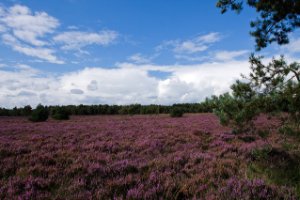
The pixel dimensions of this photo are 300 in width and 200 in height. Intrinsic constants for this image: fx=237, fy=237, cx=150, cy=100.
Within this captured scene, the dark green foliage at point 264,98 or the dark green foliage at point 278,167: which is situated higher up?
the dark green foliage at point 264,98

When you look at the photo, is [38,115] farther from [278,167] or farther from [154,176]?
[278,167]

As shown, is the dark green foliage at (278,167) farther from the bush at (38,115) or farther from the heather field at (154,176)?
the bush at (38,115)

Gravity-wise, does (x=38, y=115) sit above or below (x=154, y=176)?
above

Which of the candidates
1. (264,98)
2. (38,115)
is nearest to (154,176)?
(264,98)

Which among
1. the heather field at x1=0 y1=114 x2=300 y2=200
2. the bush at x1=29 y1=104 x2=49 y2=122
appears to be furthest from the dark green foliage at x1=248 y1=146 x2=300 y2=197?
the bush at x1=29 y1=104 x2=49 y2=122

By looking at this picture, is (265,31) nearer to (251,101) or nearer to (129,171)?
(251,101)

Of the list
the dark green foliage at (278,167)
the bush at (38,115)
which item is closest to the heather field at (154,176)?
the dark green foliage at (278,167)

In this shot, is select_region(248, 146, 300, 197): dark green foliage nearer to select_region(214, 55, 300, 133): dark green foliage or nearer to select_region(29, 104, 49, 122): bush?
select_region(214, 55, 300, 133): dark green foliage

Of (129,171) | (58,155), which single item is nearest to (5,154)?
(58,155)

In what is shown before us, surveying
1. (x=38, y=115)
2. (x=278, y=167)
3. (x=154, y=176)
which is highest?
(x=38, y=115)

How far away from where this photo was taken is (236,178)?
5.52 metres

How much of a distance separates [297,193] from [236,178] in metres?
1.23

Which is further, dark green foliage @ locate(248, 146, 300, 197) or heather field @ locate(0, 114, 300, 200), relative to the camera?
dark green foliage @ locate(248, 146, 300, 197)

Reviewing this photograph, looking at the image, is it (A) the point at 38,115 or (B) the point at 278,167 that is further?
(A) the point at 38,115
